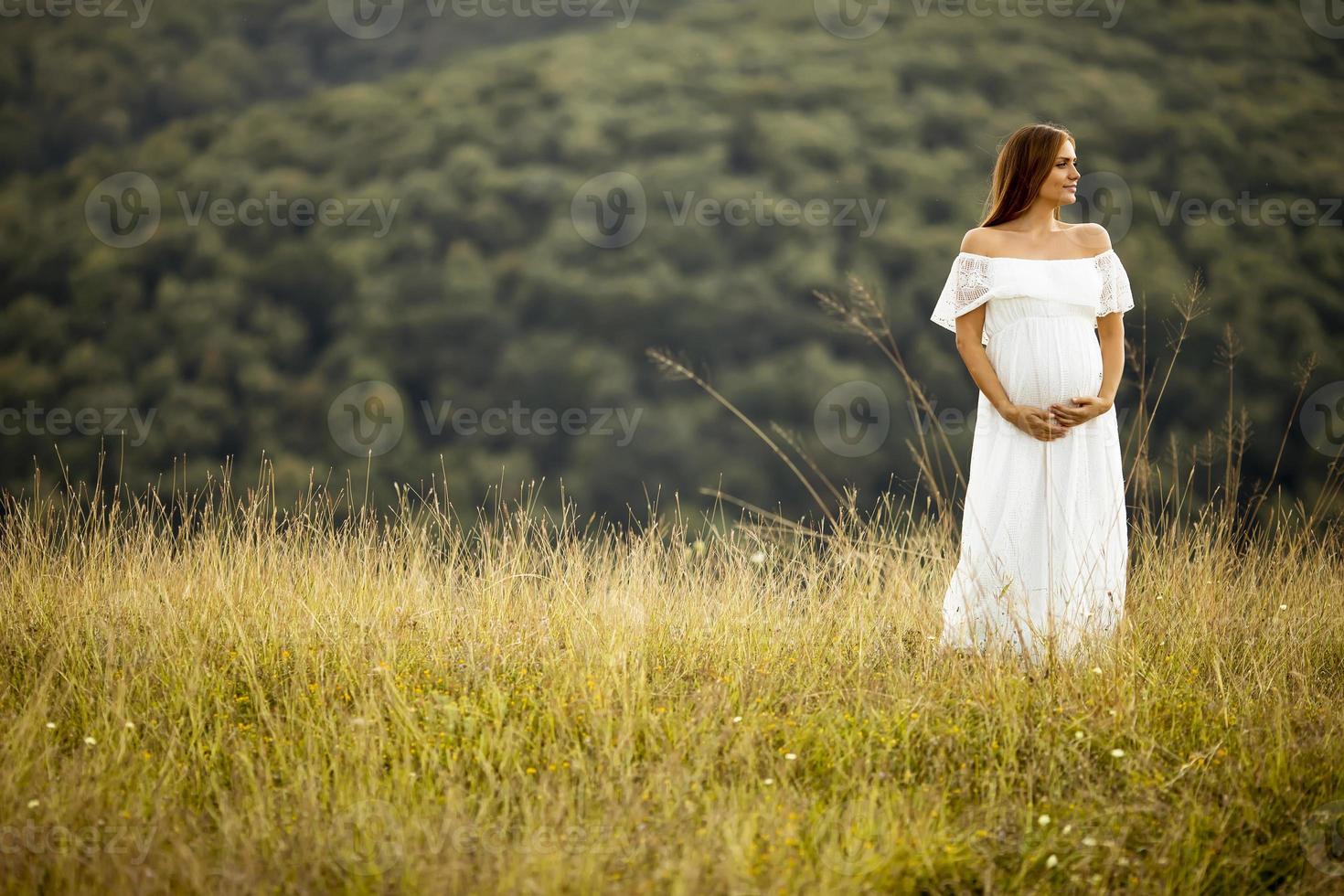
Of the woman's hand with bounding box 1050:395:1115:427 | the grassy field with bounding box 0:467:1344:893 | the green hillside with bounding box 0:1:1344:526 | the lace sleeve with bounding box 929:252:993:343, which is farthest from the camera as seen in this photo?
the green hillside with bounding box 0:1:1344:526

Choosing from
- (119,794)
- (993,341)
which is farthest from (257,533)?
(993,341)

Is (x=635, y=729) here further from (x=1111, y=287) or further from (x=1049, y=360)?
(x=1111, y=287)

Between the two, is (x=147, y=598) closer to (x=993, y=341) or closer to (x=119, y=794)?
(x=119, y=794)

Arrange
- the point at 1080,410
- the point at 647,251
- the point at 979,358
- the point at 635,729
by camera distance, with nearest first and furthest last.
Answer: the point at 635,729, the point at 1080,410, the point at 979,358, the point at 647,251

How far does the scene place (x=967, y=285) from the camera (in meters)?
3.38

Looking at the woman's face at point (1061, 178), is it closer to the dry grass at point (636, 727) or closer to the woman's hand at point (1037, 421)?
the woman's hand at point (1037, 421)

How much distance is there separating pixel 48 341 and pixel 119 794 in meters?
25.4

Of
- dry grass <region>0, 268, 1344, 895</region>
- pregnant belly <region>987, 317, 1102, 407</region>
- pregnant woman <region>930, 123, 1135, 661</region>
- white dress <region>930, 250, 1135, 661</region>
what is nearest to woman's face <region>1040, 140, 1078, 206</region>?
pregnant woman <region>930, 123, 1135, 661</region>

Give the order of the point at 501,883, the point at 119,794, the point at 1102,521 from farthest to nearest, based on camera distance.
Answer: the point at 1102,521 < the point at 119,794 < the point at 501,883

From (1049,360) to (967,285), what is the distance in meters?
0.32

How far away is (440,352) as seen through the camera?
949 inches

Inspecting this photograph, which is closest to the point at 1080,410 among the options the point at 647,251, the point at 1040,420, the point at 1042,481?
the point at 1040,420

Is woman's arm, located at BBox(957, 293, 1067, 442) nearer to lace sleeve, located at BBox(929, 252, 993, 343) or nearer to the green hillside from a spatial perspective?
lace sleeve, located at BBox(929, 252, 993, 343)

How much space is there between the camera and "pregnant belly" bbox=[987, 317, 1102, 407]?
130 inches
